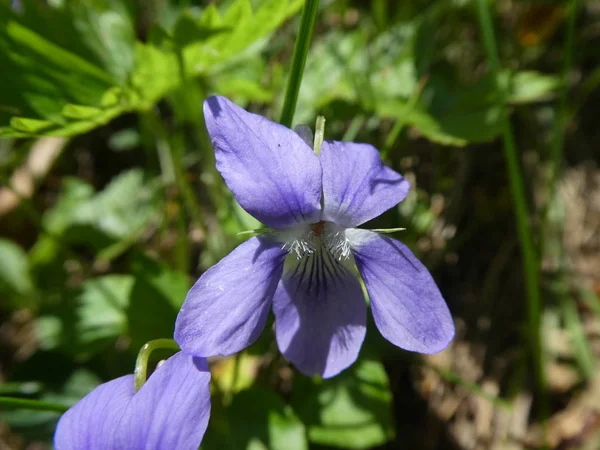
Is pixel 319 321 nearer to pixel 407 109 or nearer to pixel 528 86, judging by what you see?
pixel 407 109

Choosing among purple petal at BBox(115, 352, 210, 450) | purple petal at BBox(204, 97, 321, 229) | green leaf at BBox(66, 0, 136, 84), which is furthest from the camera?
green leaf at BBox(66, 0, 136, 84)

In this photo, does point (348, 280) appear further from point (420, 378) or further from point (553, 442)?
point (553, 442)

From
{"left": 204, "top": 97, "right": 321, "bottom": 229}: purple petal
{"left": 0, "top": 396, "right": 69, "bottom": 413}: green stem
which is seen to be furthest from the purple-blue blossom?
{"left": 0, "top": 396, "right": 69, "bottom": 413}: green stem

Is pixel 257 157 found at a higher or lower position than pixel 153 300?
higher

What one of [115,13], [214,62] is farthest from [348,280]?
[115,13]

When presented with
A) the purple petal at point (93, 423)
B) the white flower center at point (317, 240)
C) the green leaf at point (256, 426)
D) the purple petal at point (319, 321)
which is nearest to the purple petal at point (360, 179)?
the white flower center at point (317, 240)

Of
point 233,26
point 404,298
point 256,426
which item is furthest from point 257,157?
point 256,426

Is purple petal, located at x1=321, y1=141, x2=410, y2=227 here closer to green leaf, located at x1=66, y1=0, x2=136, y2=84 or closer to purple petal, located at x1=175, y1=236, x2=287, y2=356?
purple petal, located at x1=175, y1=236, x2=287, y2=356
